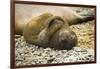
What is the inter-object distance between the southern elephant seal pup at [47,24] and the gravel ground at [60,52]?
61mm

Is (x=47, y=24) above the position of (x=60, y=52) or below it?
above

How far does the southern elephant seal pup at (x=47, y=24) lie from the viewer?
2.16 meters

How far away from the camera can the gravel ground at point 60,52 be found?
84.4 inches

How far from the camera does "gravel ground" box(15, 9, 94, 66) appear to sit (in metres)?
2.14

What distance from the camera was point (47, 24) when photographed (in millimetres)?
2252

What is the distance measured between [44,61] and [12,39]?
0.47 metres

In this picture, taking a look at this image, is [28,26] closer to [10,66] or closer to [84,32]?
[10,66]

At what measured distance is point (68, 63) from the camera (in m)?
2.35

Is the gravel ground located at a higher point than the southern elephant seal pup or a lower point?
lower

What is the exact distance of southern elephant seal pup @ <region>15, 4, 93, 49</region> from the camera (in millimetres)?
2156

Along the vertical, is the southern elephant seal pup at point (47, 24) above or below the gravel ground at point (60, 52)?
above

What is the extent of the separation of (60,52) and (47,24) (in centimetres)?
38

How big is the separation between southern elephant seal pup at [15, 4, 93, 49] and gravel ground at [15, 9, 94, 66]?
61 millimetres

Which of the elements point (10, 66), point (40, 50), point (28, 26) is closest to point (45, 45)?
point (40, 50)
